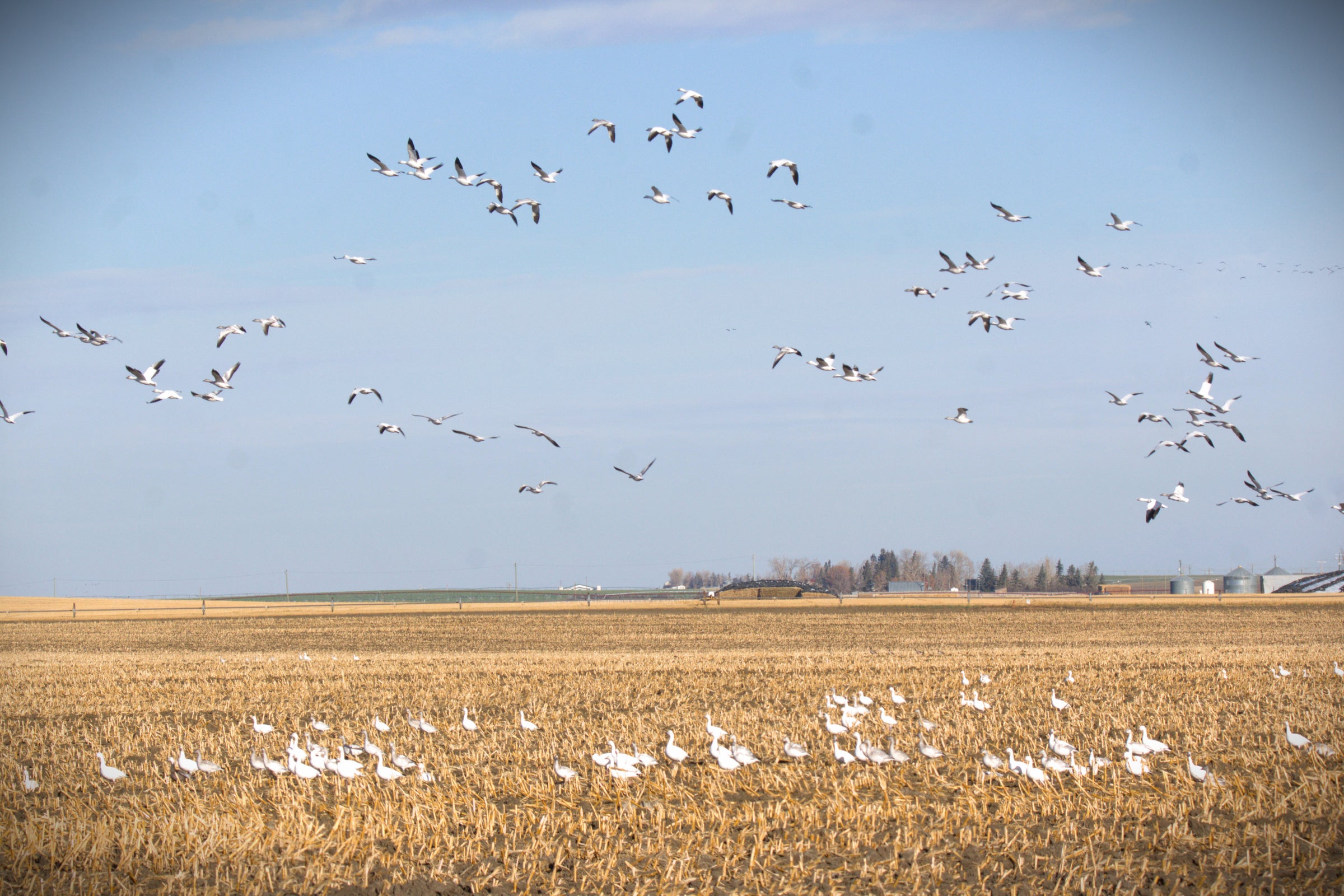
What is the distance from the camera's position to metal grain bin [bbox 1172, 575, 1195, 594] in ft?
424

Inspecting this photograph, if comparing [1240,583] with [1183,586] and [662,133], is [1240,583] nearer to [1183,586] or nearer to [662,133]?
[1183,586]

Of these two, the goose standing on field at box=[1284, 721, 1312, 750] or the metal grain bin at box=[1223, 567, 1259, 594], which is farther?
the metal grain bin at box=[1223, 567, 1259, 594]

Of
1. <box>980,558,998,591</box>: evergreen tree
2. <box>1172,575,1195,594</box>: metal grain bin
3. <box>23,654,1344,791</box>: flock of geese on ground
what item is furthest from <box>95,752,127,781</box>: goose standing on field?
<box>980,558,998,591</box>: evergreen tree

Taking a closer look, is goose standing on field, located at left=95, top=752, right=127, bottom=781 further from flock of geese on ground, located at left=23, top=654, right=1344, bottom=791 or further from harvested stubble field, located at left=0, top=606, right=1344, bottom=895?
harvested stubble field, located at left=0, top=606, right=1344, bottom=895

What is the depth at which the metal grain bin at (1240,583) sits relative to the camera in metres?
132

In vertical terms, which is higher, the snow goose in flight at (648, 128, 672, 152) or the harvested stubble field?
the snow goose in flight at (648, 128, 672, 152)

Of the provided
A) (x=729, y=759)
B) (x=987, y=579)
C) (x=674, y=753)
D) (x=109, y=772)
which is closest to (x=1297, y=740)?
(x=729, y=759)

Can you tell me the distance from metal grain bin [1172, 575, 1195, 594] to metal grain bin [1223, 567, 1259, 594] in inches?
172

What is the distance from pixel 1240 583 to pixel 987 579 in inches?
2366

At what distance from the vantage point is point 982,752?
12180mm

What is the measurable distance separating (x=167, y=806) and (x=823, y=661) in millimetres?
17974

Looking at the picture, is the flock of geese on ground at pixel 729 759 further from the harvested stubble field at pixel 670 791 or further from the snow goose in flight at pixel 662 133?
the snow goose in flight at pixel 662 133

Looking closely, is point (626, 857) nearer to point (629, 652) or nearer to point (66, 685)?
point (66, 685)

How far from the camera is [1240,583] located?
132625 millimetres
